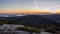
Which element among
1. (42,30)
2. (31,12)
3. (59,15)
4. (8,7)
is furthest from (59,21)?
(8,7)

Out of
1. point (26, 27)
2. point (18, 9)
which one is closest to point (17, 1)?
point (18, 9)

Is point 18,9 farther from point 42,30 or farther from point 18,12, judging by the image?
point 42,30

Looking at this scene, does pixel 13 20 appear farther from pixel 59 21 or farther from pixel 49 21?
pixel 59 21

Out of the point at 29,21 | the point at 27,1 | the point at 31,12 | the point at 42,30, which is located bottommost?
the point at 42,30

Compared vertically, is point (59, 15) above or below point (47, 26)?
above

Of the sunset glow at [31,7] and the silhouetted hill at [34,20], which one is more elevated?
the sunset glow at [31,7]

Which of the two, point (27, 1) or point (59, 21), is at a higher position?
point (27, 1)

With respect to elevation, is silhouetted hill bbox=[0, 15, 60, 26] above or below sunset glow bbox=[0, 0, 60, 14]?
below

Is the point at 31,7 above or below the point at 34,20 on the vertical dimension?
above
